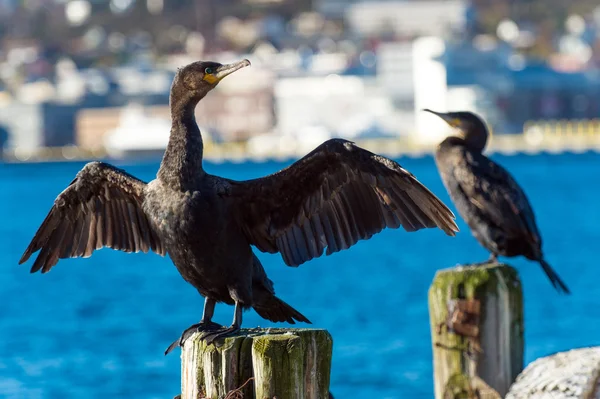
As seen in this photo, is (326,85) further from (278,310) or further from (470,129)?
(278,310)

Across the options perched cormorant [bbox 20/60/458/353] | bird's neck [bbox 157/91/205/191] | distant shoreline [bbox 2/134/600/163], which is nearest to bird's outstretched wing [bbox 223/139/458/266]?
perched cormorant [bbox 20/60/458/353]

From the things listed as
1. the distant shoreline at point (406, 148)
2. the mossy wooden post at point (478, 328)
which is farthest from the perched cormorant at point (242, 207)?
the distant shoreline at point (406, 148)

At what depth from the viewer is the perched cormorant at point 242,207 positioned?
5.18 metres

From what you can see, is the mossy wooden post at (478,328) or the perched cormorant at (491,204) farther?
the perched cormorant at (491,204)

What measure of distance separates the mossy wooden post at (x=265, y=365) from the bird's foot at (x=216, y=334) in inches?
1.0

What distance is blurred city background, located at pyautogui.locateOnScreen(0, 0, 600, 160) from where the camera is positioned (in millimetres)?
86188

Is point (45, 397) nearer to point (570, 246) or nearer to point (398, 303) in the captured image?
point (398, 303)

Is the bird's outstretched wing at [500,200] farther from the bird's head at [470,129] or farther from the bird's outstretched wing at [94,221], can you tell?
the bird's outstretched wing at [94,221]

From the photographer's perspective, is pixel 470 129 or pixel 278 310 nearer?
pixel 278 310

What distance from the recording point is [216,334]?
4.90 metres

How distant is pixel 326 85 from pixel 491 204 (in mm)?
89003

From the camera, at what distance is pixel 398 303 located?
18109 millimetres

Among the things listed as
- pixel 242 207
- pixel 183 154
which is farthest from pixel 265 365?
pixel 183 154

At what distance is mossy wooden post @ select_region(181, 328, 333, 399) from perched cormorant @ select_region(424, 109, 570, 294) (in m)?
3.30
